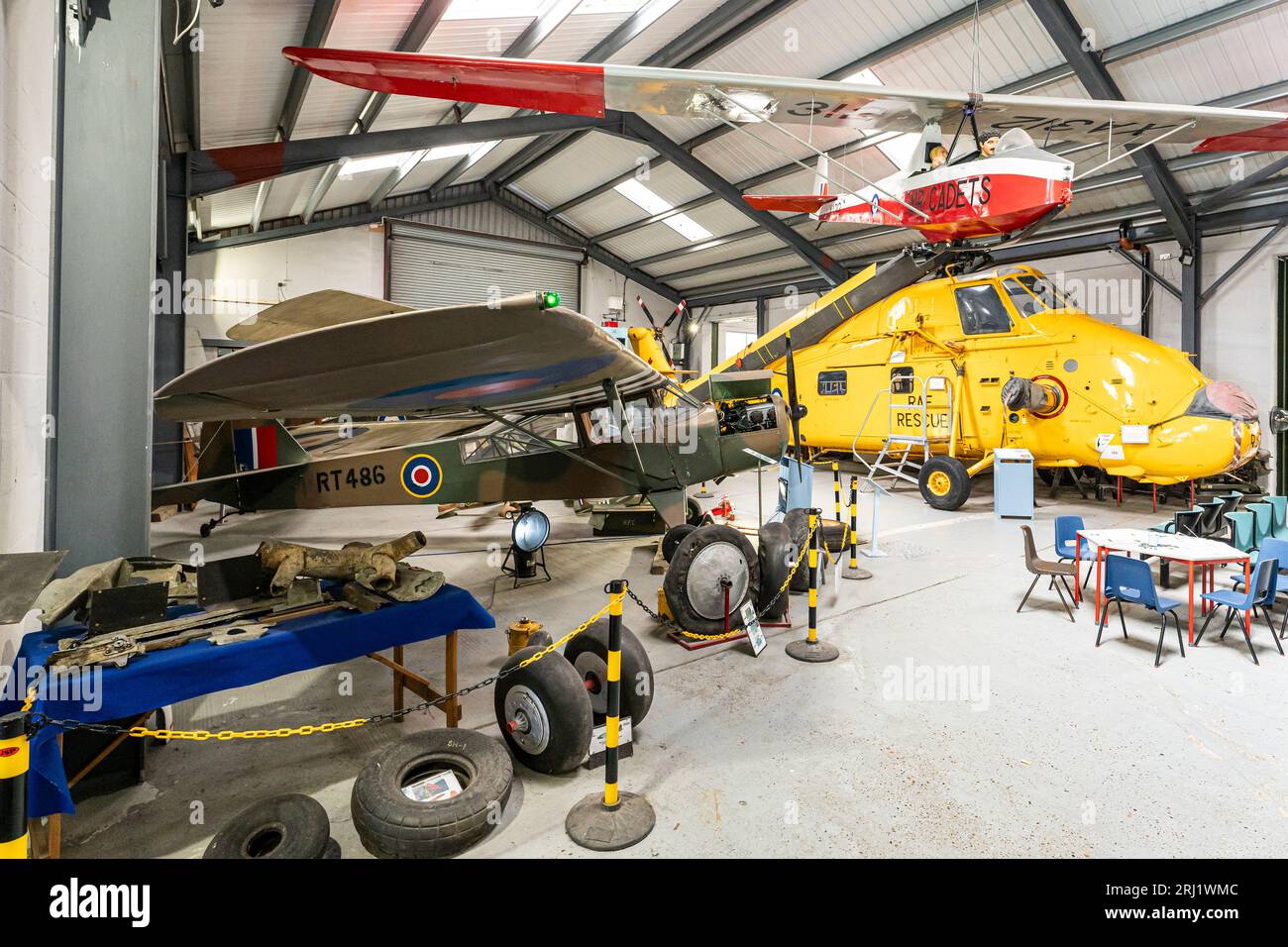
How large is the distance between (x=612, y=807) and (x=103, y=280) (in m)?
3.55

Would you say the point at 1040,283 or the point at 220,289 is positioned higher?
the point at 220,289

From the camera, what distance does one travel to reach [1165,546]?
4.62 m

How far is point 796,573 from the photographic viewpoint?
5.38 m

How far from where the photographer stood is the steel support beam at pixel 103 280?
2951mm

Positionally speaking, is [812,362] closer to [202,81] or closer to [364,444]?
[364,444]

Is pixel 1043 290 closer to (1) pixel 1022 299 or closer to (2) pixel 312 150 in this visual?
(1) pixel 1022 299

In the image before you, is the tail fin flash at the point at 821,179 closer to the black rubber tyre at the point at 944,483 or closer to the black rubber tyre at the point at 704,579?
the black rubber tyre at the point at 944,483

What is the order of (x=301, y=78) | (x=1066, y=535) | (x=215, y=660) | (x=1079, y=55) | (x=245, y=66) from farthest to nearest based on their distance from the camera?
(x=1079, y=55) → (x=301, y=78) → (x=245, y=66) → (x=1066, y=535) → (x=215, y=660)

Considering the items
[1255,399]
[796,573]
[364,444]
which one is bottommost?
[796,573]

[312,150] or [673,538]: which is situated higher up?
[312,150]

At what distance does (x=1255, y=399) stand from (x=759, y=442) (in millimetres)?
10669

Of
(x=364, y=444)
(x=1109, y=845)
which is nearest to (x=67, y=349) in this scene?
(x=364, y=444)

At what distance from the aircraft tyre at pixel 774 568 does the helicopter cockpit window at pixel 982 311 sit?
7.07 m

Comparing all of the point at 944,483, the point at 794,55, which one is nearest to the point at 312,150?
the point at 794,55
